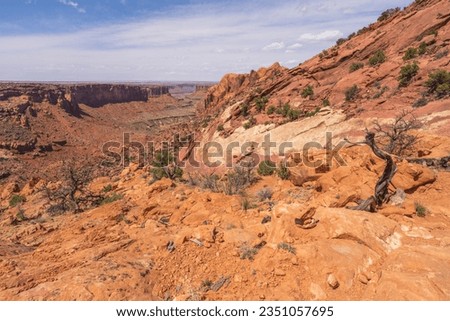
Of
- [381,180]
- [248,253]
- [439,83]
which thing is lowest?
[248,253]

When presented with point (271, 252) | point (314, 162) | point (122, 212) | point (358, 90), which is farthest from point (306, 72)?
→ point (271, 252)

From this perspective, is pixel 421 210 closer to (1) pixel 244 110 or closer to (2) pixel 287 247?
(2) pixel 287 247

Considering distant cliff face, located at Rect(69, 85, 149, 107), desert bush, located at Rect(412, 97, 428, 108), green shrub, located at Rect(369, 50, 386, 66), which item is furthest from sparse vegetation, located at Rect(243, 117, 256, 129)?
distant cliff face, located at Rect(69, 85, 149, 107)

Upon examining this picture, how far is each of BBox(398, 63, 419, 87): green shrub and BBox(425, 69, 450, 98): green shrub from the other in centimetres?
169

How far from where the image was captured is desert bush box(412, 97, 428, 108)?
1475 centimetres

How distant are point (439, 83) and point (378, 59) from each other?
280 inches

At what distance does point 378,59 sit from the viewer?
70.3 ft

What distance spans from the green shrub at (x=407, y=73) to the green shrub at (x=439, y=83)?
1.69 meters

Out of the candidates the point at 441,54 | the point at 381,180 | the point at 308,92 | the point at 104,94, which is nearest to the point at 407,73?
the point at 441,54

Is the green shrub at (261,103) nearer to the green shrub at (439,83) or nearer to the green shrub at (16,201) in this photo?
the green shrub at (439,83)

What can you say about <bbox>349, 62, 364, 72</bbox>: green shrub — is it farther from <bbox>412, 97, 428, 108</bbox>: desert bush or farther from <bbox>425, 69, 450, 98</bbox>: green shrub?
<bbox>412, 97, 428, 108</bbox>: desert bush

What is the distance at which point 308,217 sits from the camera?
689 centimetres

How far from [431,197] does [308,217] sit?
4.18 meters

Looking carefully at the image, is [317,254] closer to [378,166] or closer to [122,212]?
[378,166]
